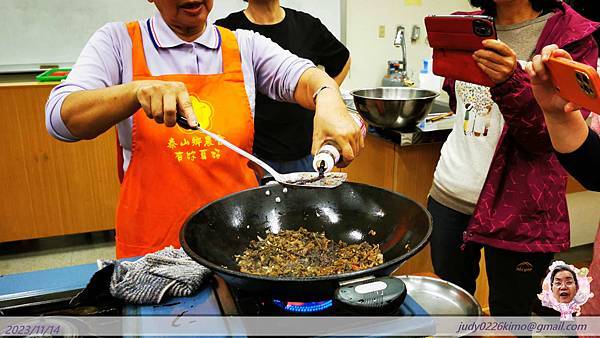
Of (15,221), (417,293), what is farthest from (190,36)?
(15,221)

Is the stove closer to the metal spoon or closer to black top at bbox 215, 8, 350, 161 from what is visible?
the metal spoon

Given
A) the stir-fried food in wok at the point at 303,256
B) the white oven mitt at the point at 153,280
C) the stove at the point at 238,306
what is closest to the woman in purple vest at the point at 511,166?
the stir-fried food in wok at the point at 303,256

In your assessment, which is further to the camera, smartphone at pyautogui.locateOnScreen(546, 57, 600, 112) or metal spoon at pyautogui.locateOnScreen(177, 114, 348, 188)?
metal spoon at pyautogui.locateOnScreen(177, 114, 348, 188)

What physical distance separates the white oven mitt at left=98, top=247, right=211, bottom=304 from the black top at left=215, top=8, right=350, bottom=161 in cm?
121

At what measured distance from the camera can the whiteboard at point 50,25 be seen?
3.16m

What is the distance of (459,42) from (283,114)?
0.86m

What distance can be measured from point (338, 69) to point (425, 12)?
2433 millimetres

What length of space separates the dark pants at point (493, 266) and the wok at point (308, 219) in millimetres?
610

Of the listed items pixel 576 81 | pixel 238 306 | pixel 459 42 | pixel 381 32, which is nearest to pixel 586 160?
pixel 576 81

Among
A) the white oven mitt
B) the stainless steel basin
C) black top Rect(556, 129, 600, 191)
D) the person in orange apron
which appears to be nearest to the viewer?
the white oven mitt

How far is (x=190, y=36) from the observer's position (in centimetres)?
130

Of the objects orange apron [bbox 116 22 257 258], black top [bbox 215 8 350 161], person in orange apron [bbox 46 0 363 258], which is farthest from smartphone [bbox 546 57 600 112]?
black top [bbox 215 8 350 161]

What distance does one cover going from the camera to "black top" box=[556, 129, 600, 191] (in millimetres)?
1125

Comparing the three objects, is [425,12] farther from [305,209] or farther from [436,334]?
[436,334]
